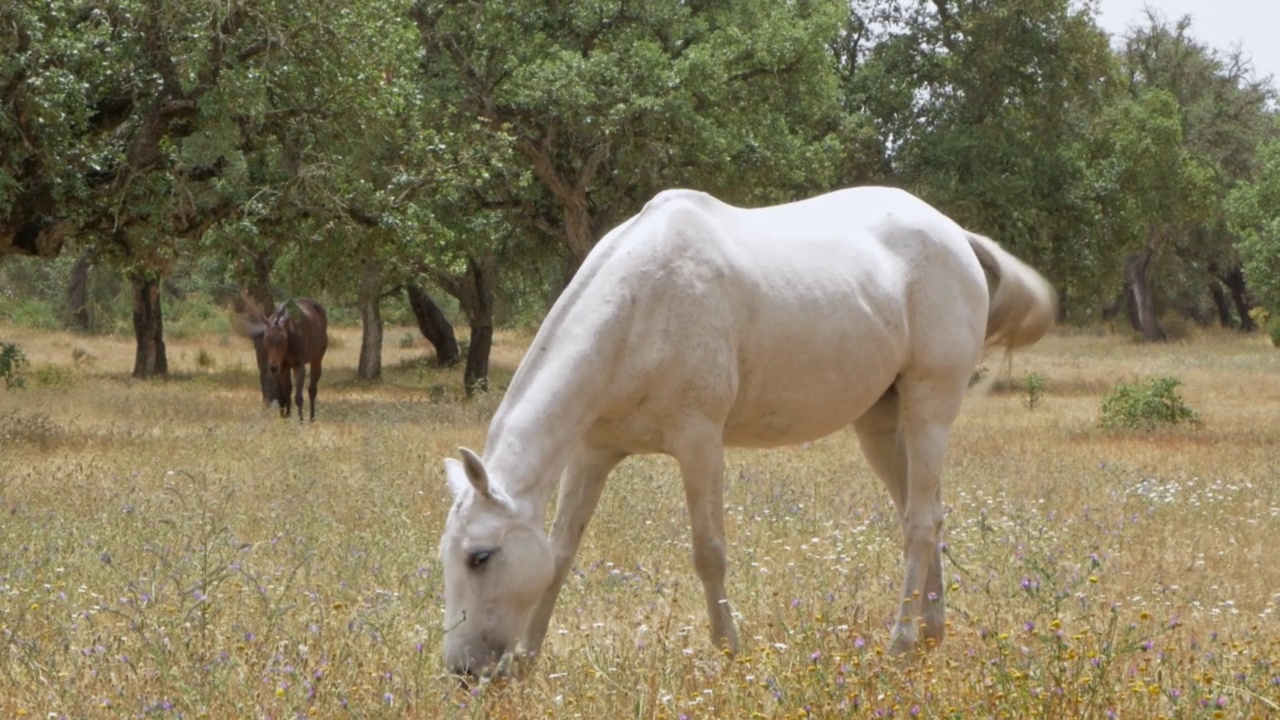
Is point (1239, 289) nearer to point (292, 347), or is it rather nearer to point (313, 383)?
point (313, 383)

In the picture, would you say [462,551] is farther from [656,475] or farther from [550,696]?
[656,475]

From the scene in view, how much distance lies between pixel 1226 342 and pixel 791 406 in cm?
4721

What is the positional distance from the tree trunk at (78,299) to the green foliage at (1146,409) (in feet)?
99.2

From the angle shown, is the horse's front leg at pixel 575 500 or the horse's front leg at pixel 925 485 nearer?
the horse's front leg at pixel 575 500

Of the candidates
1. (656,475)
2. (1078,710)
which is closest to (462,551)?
(1078,710)

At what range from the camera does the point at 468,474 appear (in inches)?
203

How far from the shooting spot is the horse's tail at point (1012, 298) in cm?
782

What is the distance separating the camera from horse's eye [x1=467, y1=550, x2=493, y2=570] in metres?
5.25

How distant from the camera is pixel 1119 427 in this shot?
1753cm

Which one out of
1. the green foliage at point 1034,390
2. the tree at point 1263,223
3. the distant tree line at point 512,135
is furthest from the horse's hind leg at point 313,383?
the tree at point 1263,223

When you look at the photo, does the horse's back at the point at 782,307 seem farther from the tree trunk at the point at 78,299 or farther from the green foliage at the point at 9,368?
the tree trunk at the point at 78,299

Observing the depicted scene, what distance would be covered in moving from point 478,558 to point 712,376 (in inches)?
47.5

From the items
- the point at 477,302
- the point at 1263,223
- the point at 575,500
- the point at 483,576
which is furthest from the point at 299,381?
the point at 483,576

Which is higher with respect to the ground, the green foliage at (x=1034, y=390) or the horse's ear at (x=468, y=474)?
the horse's ear at (x=468, y=474)
